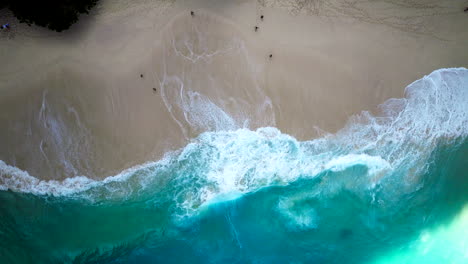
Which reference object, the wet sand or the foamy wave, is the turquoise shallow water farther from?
the wet sand

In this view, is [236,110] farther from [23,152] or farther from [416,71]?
[23,152]

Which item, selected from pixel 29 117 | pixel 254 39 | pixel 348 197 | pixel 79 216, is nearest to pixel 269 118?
pixel 254 39

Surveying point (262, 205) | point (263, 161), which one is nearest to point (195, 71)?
point (263, 161)

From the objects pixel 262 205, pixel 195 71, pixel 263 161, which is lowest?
pixel 262 205

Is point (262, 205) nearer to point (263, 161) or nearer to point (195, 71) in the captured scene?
point (263, 161)

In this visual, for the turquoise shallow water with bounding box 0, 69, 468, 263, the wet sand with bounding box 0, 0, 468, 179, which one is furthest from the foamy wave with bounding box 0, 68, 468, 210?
the wet sand with bounding box 0, 0, 468, 179

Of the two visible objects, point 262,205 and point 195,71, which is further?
point 195,71
